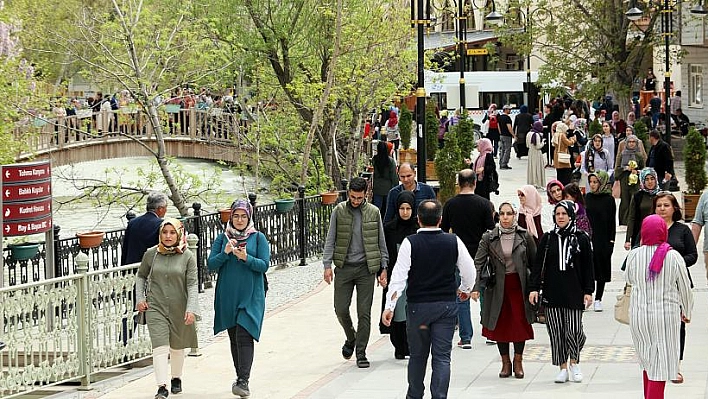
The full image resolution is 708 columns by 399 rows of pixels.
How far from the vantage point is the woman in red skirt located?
1087 cm

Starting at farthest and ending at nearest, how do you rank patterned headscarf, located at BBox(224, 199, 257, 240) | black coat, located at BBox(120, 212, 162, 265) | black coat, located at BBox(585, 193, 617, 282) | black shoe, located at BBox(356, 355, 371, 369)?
black coat, located at BBox(585, 193, 617, 282) < black coat, located at BBox(120, 212, 162, 265) < black shoe, located at BBox(356, 355, 371, 369) < patterned headscarf, located at BBox(224, 199, 257, 240)

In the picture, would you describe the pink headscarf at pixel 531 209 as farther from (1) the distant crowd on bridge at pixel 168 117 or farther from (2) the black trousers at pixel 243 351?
(1) the distant crowd on bridge at pixel 168 117

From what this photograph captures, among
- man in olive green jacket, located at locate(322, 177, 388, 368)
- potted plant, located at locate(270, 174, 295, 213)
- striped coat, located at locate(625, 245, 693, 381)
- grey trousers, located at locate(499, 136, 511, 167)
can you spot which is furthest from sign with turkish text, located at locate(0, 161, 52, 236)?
grey trousers, located at locate(499, 136, 511, 167)

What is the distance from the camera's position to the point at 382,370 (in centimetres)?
1166

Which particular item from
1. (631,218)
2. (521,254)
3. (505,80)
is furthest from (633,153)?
(505,80)

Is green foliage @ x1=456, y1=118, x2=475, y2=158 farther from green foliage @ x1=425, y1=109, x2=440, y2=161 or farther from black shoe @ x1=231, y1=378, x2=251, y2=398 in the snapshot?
black shoe @ x1=231, y1=378, x2=251, y2=398

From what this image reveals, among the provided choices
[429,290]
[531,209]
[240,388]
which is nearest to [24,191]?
[240,388]

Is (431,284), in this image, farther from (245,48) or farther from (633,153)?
(245,48)

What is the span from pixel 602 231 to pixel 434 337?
5.50m

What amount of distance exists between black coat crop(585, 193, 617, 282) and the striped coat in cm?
504

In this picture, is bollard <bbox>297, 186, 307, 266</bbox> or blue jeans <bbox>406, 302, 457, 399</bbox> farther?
bollard <bbox>297, 186, 307, 266</bbox>

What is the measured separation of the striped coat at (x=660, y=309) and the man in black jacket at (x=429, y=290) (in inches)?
50.9

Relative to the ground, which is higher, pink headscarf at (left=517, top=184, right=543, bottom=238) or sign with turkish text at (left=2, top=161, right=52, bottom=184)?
sign with turkish text at (left=2, top=161, right=52, bottom=184)

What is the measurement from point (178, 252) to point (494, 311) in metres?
2.66
